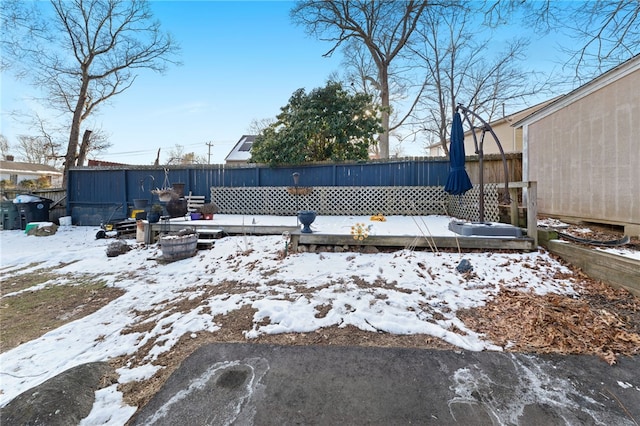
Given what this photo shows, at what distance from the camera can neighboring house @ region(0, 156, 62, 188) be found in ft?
77.3

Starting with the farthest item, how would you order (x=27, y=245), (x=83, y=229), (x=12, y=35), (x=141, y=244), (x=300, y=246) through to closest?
1. (x=12, y=35)
2. (x=83, y=229)
3. (x=27, y=245)
4. (x=141, y=244)
5. (x=300, y=246)

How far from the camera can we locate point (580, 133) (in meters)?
5.15

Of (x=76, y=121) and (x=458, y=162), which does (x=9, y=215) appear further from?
(x=458, y=162)

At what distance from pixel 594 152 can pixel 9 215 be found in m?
16.0

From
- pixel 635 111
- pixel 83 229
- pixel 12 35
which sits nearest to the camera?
pixel 635 111

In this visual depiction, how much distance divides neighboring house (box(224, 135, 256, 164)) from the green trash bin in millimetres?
13013

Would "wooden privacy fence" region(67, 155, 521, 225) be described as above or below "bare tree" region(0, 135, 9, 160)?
below

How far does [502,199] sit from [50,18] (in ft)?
55.5

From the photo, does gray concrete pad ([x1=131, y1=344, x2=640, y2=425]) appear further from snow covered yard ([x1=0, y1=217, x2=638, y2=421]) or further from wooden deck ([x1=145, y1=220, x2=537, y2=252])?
wooden deck ([x1=145, y1=220, x2=537, y2=252])

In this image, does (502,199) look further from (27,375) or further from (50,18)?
(50,18)

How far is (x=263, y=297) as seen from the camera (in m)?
3.09

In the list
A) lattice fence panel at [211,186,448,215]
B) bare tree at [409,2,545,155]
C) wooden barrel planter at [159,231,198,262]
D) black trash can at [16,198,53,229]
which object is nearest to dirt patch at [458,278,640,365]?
wooden barrel planter at [159,231,198,262]

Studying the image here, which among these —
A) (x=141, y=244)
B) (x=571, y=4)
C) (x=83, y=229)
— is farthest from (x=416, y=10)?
(x=83, y=229)

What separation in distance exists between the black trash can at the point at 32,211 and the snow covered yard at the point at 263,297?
5.20 metres
